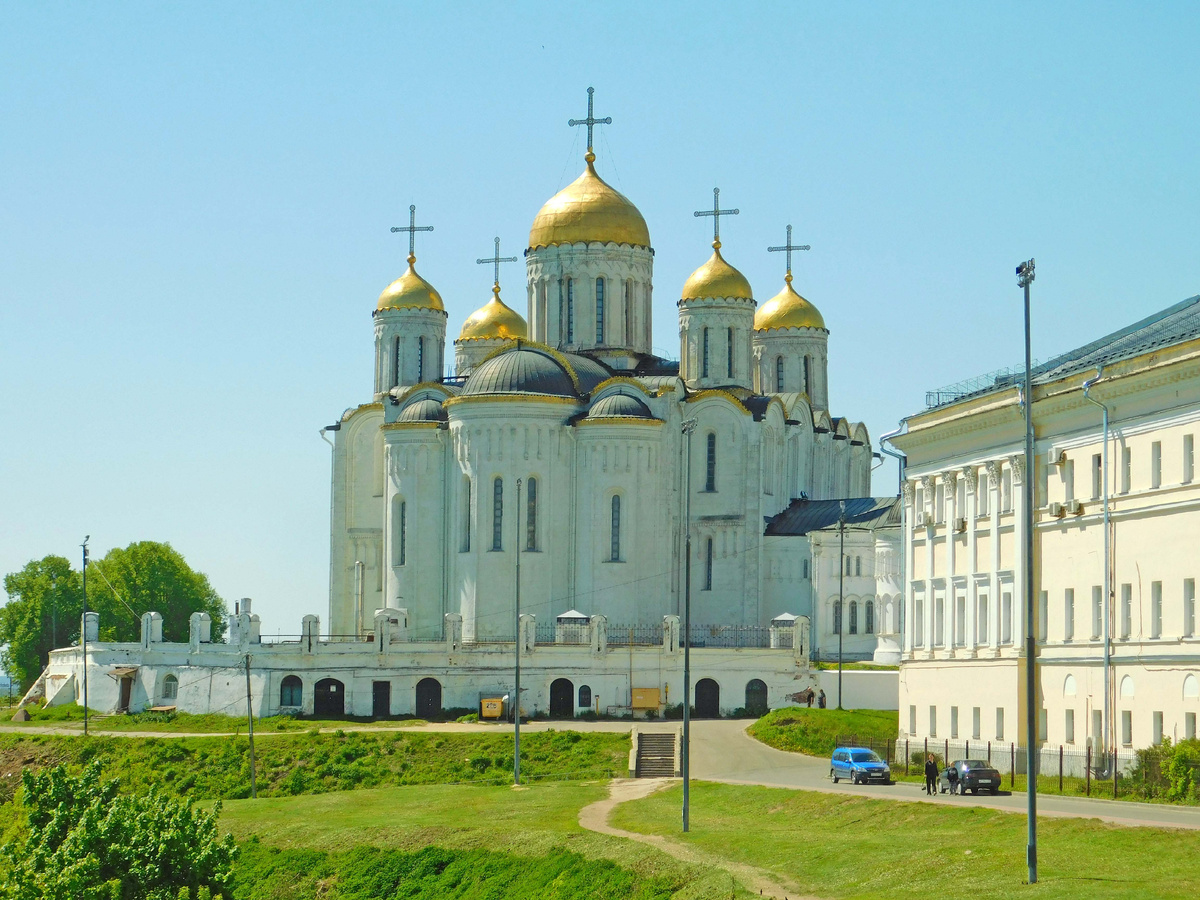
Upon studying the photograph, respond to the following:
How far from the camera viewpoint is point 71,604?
98625 millimetres

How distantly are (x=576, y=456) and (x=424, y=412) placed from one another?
6900 millimetres

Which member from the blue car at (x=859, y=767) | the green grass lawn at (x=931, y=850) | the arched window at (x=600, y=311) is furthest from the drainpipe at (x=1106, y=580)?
the arched window at (x=600, y=311)

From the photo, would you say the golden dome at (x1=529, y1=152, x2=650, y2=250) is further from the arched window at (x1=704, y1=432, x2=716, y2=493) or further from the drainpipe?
the drainpipe

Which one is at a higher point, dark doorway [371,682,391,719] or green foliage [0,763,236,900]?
dark doorway [371,682,391,719]

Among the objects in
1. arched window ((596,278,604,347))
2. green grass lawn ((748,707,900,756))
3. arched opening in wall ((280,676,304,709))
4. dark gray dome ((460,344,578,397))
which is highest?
arched window ((596,278,604,347))

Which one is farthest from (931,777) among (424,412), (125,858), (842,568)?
(424,412)

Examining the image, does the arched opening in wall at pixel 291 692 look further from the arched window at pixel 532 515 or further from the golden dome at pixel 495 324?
the golden dome at pixel 495 324

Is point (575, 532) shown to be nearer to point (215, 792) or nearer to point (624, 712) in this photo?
point (624, 712)

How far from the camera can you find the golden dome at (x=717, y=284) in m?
80.8

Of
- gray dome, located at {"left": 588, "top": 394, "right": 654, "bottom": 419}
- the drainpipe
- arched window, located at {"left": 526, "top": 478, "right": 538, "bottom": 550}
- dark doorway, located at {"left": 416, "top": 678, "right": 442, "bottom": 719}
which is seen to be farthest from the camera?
gray dome, located at {"left": 588, "top": 394, "right": 654, "bottom": 419}

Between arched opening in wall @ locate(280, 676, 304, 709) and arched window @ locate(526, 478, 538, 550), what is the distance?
33.5ft

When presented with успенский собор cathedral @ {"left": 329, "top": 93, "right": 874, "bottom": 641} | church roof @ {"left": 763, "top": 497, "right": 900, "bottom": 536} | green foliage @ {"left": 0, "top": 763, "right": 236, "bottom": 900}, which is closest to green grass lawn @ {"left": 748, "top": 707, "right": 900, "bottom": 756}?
успенский собор cathedral @ {"left": 329, "top": 93, "right": 874, "bottom": 641}

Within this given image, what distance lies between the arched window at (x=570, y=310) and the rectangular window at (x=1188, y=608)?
43.6 meters

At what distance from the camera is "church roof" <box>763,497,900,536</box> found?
246 feet
